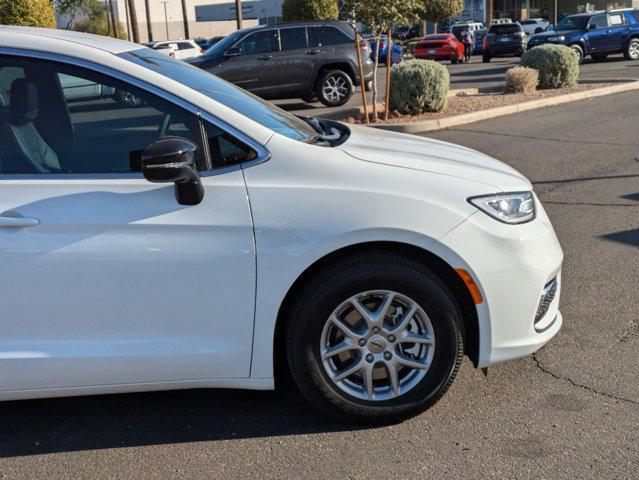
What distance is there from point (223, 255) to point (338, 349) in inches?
26.9

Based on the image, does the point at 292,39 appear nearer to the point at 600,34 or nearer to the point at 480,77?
the point at 480,77

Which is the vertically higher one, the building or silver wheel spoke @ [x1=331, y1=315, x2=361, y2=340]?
the building

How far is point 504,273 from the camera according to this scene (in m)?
3.63

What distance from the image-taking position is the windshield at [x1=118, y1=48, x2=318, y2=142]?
3.80 meters

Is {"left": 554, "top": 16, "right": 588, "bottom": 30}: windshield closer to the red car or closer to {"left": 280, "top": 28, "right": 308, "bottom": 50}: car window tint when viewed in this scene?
the red car

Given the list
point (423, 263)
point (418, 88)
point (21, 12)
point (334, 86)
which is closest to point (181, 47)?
point (21, 12)

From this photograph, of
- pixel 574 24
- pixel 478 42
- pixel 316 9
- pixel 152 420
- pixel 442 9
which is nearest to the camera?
pixel 152 420

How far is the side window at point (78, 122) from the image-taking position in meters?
3.55

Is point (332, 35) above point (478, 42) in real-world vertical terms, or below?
above

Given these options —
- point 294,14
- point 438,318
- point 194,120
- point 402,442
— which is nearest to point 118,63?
point 194,120

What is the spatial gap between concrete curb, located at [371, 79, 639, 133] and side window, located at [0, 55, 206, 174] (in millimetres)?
9132

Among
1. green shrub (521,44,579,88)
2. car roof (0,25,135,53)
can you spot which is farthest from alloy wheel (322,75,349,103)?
car roof (0,25,135,53)

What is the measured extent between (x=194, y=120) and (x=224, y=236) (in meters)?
0.55

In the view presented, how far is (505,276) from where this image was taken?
11.9 ft
